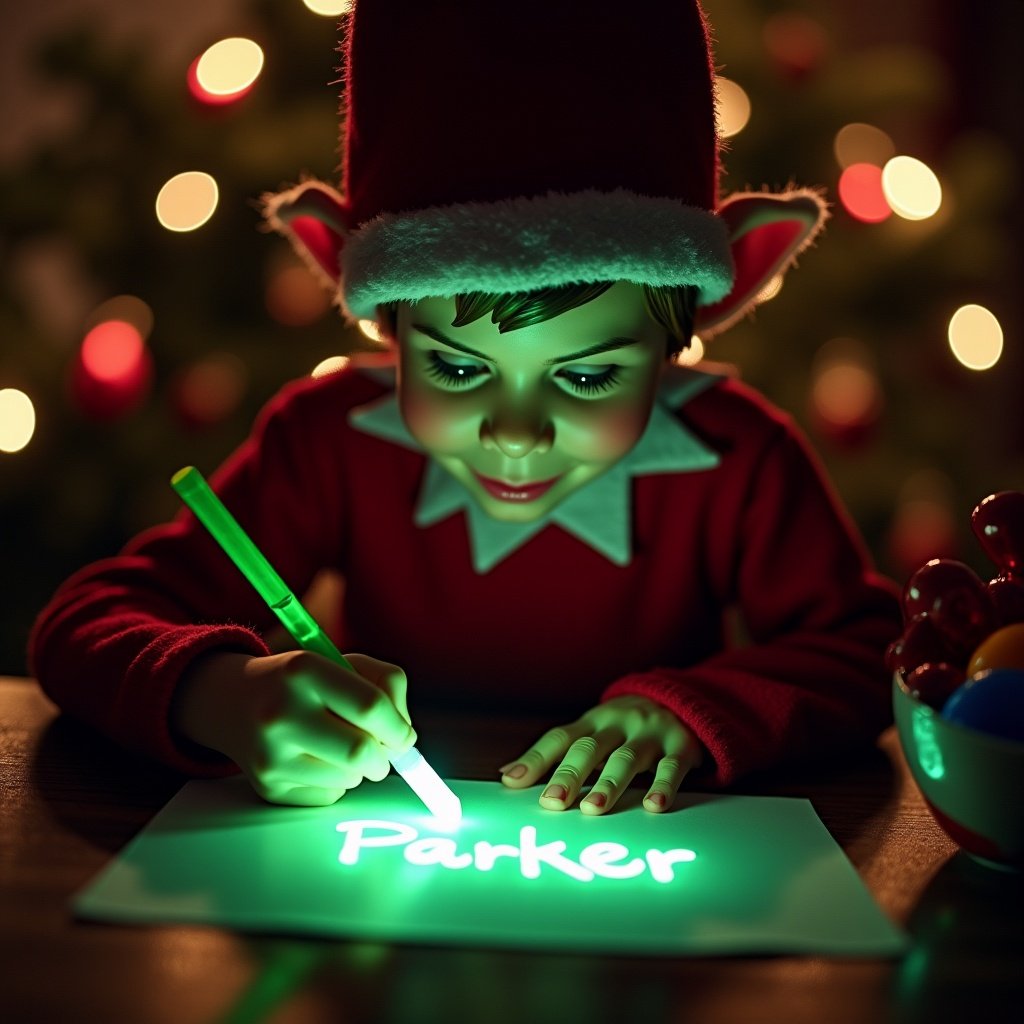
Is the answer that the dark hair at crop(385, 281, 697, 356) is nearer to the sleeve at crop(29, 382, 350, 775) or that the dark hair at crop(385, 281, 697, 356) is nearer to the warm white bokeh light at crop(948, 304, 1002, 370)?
the sleeve at crop(29, 382, 350, 775)

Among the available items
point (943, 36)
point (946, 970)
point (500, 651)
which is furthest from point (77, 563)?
point (943, 36)

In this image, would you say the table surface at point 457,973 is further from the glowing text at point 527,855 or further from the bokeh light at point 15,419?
the bokeh light at point 15,419

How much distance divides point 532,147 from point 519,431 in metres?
0.16

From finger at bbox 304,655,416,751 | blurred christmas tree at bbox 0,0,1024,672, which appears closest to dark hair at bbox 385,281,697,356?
finger at bbox 304,655,416,751

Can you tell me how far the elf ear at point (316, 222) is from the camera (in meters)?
0.80

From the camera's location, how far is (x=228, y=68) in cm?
154

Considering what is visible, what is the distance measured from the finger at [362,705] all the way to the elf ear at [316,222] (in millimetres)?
302

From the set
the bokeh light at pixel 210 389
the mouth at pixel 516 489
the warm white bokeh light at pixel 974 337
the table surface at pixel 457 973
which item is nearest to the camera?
the table surface at pixel 457 973

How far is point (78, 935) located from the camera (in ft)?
1.55

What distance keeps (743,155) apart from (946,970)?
1.35 m

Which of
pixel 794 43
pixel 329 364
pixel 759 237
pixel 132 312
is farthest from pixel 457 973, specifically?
pixel 794 43

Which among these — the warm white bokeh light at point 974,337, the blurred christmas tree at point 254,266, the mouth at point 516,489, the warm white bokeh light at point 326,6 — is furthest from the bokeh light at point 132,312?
the warm white bokeh light at point 974,337

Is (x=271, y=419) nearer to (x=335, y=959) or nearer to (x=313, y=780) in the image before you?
(x=313, y=780)

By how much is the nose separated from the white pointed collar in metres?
0.17
